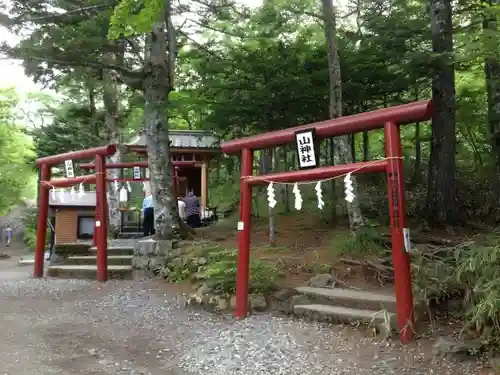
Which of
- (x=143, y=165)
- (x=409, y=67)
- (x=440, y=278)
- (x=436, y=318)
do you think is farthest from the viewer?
(x=143, y=165)

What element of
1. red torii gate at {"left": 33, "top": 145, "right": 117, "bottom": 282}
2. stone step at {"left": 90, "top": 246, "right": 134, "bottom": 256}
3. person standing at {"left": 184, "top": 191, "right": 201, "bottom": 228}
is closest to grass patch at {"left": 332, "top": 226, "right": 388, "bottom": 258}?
red torii gate at {"left": 33, "top": 145, "right": 117, "bottom": 282}

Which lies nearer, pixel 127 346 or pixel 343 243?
pixel 127 346

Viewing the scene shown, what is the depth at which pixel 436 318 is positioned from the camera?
593 cm

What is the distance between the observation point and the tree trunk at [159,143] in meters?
11.0

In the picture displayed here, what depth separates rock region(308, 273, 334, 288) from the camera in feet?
24.3

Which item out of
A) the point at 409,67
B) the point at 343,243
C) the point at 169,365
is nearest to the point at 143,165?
the point at 343,243

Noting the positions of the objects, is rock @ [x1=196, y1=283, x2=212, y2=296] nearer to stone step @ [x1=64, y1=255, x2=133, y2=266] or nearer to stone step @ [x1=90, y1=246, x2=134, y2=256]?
stone step @ [x1=64, y1=255, x2=133, y2=266]

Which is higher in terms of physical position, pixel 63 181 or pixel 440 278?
pixel 63 181

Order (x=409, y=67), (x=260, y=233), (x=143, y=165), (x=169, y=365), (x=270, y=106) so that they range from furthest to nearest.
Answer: (x=143, y=165) < (x=260, y=233) < (x=270, y=106) < (x=409, y=67) < (x=169, y=365)

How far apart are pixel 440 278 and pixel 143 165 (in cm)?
1065

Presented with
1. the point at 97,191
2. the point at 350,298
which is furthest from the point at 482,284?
the point at 97,191

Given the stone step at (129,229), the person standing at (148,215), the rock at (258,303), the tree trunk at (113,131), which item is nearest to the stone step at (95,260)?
the person standing at (148,215)

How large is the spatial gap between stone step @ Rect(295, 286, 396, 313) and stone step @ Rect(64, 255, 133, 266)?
5430mm

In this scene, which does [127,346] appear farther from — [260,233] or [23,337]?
[260,233]
